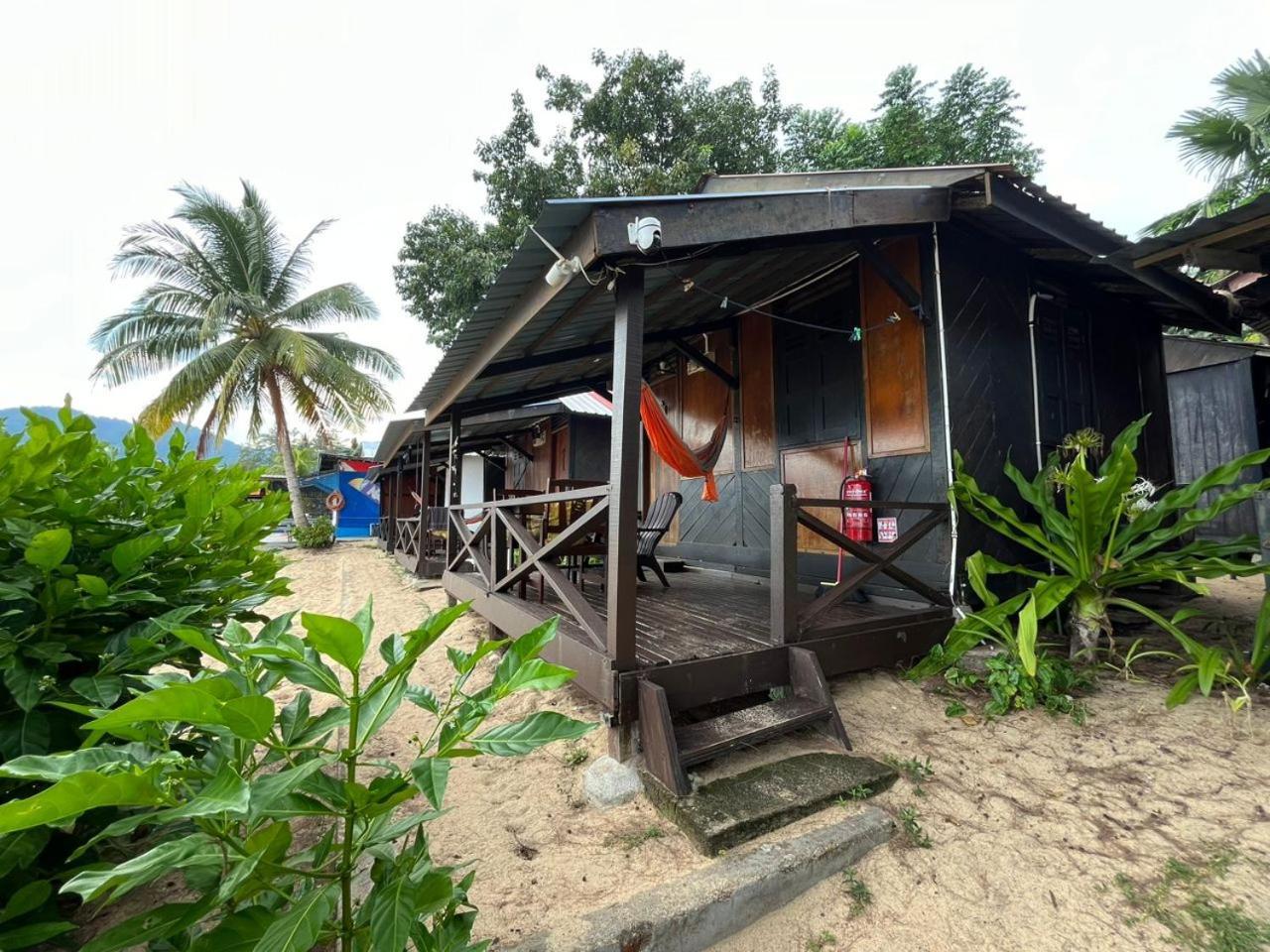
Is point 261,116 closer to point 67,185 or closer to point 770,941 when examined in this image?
point 67,185

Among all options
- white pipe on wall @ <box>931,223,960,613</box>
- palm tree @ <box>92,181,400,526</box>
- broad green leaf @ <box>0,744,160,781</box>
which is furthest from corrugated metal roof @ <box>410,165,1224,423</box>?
palm tree @ <box>92,181,400,526</box>

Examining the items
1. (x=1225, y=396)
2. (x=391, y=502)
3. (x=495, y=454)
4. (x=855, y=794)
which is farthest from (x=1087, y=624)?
(x=391, y=502)

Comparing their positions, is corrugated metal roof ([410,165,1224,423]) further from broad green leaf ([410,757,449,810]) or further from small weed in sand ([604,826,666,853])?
small weed in sand ([604,826,666,853])

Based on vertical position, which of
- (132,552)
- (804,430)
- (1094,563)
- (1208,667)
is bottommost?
(1208,667)

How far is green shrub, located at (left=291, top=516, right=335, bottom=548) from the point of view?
13227mm

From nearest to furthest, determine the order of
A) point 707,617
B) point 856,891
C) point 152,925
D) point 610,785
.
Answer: point 152,925
point 856,891
point 610,785
point 707,617

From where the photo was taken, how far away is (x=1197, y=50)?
12367 millimetres

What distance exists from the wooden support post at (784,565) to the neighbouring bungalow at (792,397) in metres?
0.01

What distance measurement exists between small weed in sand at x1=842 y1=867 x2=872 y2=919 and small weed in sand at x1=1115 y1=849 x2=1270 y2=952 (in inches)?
29.6

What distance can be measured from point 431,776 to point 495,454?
44.5 ft

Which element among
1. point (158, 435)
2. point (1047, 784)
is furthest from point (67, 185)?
point (1047, 784)

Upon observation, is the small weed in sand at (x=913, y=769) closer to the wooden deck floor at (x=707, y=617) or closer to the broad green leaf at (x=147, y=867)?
the wooden deck floor at (x=707, y=617)

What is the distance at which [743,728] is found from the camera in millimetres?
2367

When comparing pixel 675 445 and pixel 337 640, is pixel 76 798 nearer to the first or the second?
pixel 337 640
